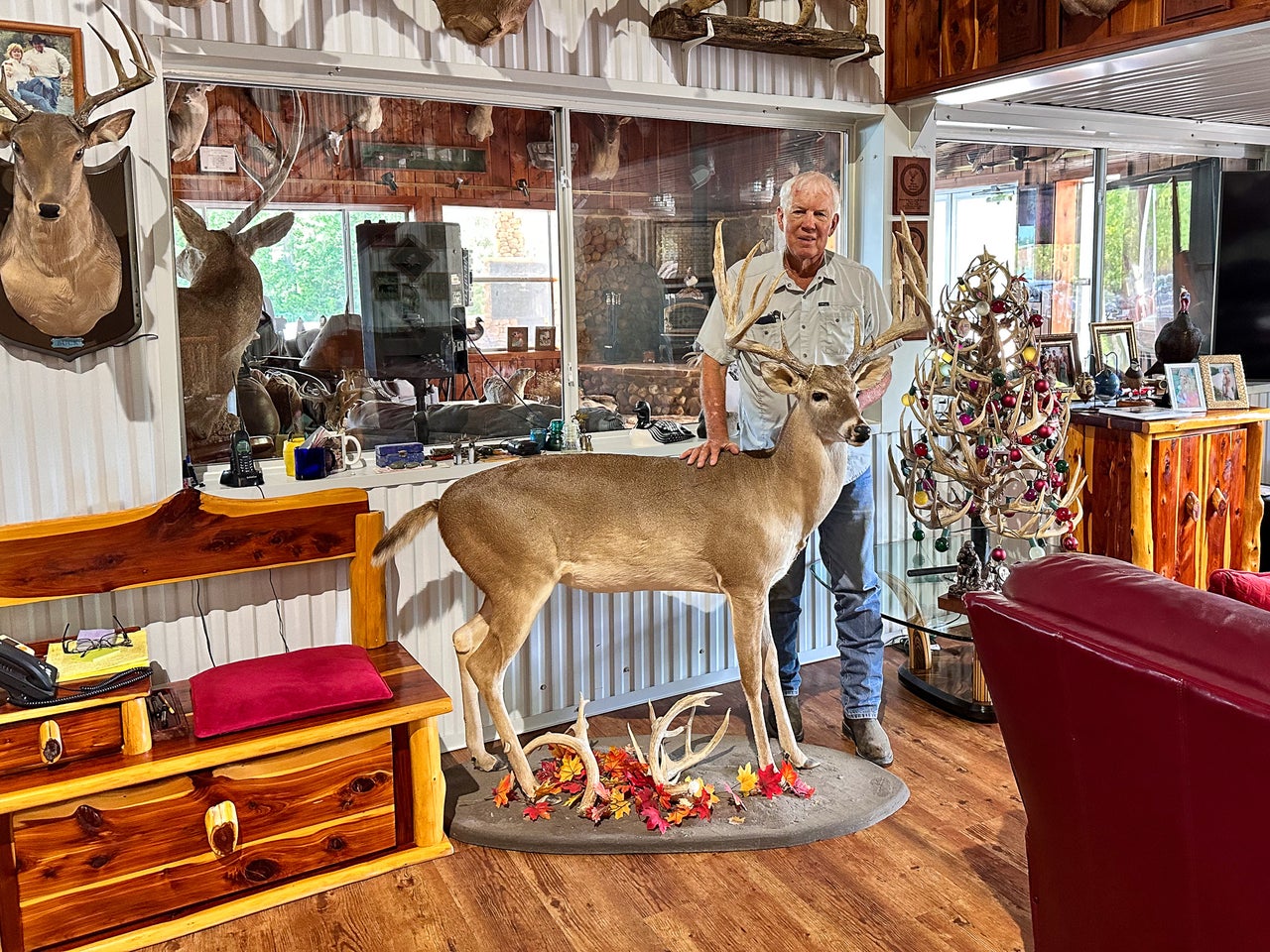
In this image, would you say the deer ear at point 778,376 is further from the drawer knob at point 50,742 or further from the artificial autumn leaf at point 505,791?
the drawer knob at point 50,742

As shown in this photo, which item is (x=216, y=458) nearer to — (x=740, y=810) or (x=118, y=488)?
(x=118, y=488)

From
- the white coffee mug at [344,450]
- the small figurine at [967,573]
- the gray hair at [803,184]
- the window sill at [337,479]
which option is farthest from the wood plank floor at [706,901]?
the gray hair at [803,184]

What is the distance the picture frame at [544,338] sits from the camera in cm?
383

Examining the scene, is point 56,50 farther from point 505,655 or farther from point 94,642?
point 505,655

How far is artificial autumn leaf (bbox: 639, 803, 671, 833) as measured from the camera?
297 cm

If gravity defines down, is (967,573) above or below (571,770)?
above

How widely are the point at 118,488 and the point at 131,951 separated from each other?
1.21 metres

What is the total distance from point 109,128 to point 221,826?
1778 mm

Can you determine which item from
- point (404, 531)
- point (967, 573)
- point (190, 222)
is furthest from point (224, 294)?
point (967, 573)

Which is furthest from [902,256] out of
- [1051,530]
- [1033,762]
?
[1033,762]

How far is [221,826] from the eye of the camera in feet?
8.58

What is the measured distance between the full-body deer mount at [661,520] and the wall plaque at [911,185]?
135 cm

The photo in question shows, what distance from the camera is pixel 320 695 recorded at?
109 inches

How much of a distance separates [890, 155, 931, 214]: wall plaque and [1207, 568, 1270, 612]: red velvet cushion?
8.15 ft
